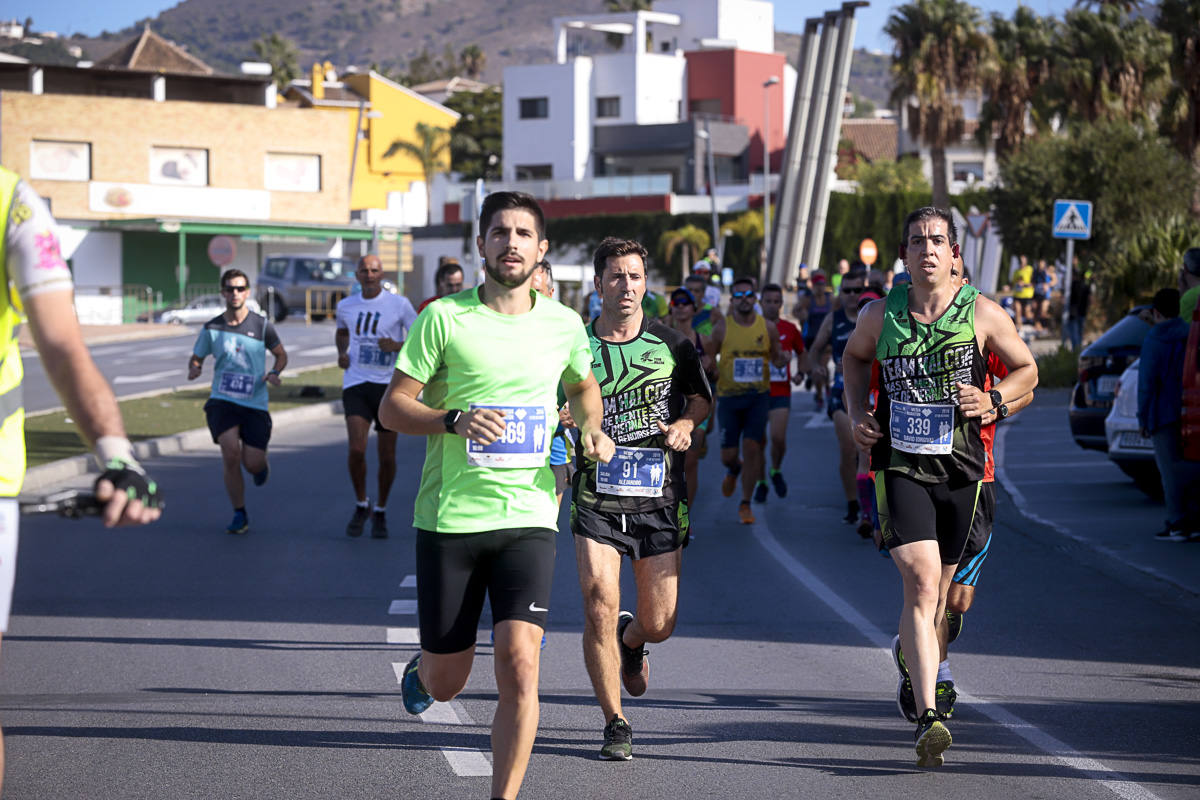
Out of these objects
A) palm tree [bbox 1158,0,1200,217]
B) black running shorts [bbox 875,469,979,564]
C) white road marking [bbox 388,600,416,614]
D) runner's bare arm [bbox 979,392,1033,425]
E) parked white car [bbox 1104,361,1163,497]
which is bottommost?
white road marking [bbox 388,600,416,614]

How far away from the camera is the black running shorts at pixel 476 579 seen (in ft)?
16.5

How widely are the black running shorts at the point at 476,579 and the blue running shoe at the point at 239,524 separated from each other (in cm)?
776

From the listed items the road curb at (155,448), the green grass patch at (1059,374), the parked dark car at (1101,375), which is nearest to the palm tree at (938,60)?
the green grass patch at (1059,374)

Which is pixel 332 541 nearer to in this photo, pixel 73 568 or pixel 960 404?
pixel 73 568

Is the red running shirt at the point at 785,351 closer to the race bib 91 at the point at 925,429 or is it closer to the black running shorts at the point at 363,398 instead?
the black running shorts at the point at 363,398

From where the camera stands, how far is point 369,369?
12.4 meters

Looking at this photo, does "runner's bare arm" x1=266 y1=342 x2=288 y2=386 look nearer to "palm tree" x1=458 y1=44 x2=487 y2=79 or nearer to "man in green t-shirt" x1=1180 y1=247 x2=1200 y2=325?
"man in green t-shirt" x1=1180 y1=247 x2=1200 y2=325

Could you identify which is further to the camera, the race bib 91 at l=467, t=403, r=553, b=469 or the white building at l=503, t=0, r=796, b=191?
the white building at l=503, t=0, r=796, b=191

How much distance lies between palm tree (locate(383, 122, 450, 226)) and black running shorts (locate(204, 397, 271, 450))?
7927 cm

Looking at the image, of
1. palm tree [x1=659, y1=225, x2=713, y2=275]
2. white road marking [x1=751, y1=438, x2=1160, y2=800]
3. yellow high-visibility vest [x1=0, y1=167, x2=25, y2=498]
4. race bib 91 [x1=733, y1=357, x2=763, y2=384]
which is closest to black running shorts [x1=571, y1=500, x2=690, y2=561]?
white road marking [x1=751, y1=438, x2=1160, y2=800]

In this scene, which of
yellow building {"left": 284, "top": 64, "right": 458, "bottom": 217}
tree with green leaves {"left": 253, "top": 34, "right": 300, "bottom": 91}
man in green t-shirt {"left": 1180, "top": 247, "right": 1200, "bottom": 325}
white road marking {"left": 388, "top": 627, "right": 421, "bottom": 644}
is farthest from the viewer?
tree with green leaves {"left": 253, "top": 34, "right": 300, "bottom": 91}

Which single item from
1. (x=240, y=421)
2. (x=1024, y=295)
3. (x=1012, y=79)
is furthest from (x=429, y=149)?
(x=240, y=421)

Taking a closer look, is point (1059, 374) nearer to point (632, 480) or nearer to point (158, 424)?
point (158, 424)

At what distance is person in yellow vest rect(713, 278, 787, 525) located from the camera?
44.9 feet
